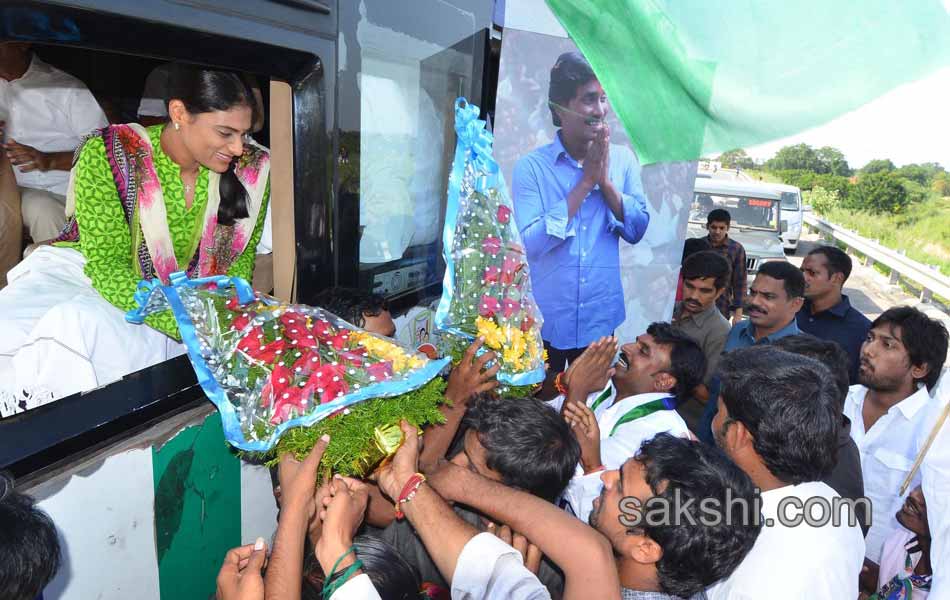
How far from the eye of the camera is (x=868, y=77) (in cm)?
250

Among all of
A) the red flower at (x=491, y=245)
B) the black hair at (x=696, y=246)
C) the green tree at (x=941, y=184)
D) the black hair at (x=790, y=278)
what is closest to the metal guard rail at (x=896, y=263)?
the black hair at (x=696, y=246)

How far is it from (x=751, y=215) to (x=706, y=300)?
6.36 m

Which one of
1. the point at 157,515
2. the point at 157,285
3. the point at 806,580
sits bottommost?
the point at 157,515

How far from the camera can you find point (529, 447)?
1912mm

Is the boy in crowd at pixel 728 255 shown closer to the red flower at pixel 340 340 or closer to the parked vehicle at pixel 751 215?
the parked vehicle at pixel 751 215

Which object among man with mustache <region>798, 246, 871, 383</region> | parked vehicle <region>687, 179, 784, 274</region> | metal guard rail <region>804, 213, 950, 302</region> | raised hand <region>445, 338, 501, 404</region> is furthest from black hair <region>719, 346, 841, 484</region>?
parked vehicle <region>687, 179, 784, 274</region>

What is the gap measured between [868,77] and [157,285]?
8.43 feet

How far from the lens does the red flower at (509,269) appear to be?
8.42 feet

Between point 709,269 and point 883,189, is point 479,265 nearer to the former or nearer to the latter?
point 709,269

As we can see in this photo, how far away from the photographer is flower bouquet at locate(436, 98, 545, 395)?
2490 mm

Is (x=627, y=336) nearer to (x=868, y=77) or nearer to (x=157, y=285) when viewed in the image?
(x=868, y=77)

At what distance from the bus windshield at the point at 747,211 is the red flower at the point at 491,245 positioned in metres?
7.36

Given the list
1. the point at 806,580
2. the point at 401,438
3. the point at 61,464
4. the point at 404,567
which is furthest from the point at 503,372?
the point at 61,464

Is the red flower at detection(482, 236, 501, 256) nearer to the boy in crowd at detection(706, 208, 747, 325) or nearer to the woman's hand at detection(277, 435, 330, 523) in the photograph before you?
the woman's hand at detection(277, 435, 330, 523)
